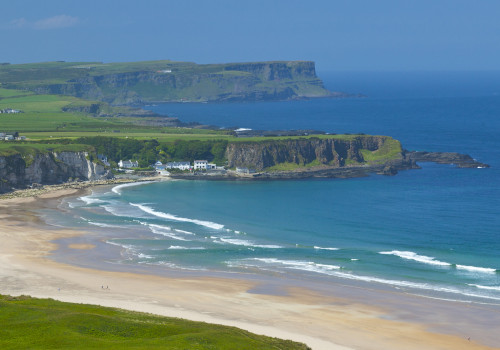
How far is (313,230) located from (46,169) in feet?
165

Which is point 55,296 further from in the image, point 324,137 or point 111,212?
point 324,137

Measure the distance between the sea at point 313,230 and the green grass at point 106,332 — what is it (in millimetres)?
19269

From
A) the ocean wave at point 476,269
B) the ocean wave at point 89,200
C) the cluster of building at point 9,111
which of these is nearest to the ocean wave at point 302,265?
the ocean wave at point 476,269

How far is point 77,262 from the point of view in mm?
69750

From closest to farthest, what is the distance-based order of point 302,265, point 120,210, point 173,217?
point 302,265
point 173,217
point 120,210

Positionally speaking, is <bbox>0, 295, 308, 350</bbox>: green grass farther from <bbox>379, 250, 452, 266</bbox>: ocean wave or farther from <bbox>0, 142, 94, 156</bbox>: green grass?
<bbox>0, 142, 94, 156</bbox>: green grass

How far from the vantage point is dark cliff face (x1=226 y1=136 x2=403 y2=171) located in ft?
419

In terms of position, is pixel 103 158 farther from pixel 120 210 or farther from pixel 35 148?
pixel 120 210

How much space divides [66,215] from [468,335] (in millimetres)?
56377

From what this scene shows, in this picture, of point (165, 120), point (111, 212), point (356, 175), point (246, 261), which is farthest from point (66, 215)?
point (165, 120)

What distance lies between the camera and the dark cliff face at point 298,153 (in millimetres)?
127750

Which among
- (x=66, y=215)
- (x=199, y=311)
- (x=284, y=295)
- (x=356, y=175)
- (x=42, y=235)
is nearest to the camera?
(x=199, y=311)

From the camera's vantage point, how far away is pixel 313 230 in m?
81.7

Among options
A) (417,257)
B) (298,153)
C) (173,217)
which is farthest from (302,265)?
(298,153)
